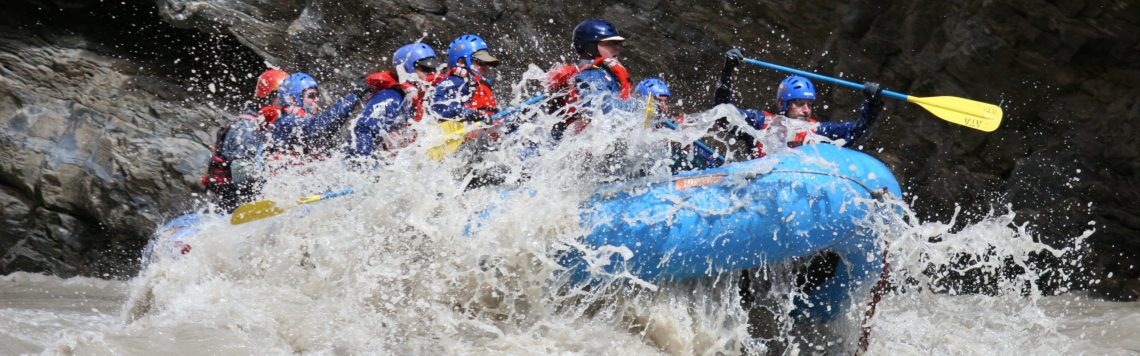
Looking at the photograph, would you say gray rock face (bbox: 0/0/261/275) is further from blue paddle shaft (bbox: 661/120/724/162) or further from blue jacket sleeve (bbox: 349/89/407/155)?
blue paddle shaft (bbox: 661/120/724/162)

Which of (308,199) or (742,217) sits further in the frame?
(308,199)

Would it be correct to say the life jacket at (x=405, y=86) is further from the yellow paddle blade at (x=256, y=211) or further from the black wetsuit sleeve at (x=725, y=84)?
the black wetsuit sleeve at (x=725, y=84)

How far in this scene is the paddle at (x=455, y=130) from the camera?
17.5 ft

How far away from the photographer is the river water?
4508mm

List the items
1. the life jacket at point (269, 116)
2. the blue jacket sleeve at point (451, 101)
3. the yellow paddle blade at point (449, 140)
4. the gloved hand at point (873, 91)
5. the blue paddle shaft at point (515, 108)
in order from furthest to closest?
the life jacket at point (269, 116), the blue jacket sleeve at point (451, 101), the blue paddle shaft at point (515, 108), the yellow paddle blade at point (449, 140), the gloved hand at point (873, 91)

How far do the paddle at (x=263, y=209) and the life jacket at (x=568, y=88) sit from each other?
1.15m

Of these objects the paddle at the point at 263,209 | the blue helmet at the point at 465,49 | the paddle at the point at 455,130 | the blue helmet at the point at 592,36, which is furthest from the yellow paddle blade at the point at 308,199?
the blue helmet at the point at 592,36

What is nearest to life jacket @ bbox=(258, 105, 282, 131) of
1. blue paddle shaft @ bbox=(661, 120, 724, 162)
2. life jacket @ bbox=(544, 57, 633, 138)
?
life jacket @ bbox=(544, 57, 633, 138)

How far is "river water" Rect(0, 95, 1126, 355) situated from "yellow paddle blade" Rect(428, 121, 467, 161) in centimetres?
5

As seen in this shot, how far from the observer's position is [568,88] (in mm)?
5469

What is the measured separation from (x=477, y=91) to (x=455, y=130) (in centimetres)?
45

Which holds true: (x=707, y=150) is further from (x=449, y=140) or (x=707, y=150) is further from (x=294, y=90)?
(x=294, y=90)

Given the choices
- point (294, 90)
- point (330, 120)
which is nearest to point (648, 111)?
point (330, 120)

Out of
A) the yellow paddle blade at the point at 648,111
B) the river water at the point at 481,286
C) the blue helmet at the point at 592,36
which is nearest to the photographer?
the river water at the point at 481,286
